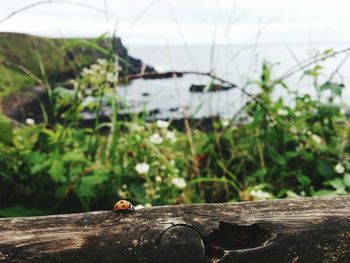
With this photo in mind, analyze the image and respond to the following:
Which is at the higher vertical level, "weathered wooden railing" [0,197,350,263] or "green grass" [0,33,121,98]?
"green grass" [0,33,121,98]

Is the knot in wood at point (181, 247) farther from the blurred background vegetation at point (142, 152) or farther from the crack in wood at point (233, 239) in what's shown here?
the blurred background vegetation at point (142, 152)

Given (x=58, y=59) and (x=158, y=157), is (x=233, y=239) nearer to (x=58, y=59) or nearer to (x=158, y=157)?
(x=158, y=157)

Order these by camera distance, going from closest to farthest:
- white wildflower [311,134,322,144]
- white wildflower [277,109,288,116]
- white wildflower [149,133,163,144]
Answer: white wildflower [149,133,163,144] → white wildflower [311,134,322,144] → white wildflower [277,109,288,116]

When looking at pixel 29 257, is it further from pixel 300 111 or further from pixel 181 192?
pixel 300 111

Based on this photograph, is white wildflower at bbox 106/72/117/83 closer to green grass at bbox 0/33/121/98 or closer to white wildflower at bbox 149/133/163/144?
green grass at bbox 0/33/121/98

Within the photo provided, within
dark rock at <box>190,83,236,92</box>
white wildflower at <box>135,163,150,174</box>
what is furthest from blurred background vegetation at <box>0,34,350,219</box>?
dark rock at <box>190,83,236,92</box>

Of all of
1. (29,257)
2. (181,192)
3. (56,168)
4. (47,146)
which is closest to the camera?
(29,257)

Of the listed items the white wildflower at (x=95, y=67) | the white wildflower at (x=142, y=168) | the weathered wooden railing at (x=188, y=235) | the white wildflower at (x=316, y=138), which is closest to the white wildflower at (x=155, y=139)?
the white wildflower at (x=142, y=168)

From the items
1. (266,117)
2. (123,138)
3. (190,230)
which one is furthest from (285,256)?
(266,117)
